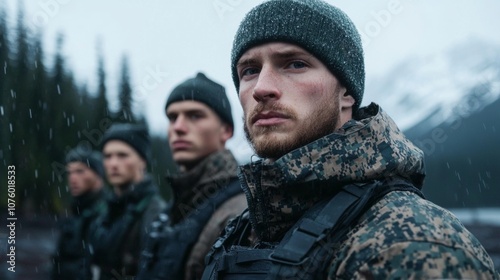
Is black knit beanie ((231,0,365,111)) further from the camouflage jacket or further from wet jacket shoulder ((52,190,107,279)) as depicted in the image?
wet jacket shoulder ((52,190,107,279))

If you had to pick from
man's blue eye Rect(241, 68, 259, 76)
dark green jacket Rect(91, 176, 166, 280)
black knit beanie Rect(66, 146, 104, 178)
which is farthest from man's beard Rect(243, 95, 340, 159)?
black knit beanie Rect(66, 146, 104, 178)

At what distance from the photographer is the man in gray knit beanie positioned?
4.62 ft

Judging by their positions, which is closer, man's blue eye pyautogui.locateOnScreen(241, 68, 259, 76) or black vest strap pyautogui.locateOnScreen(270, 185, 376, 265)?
black vest strap pyautogui.locateOnScreen(270, 185, 376, 265)

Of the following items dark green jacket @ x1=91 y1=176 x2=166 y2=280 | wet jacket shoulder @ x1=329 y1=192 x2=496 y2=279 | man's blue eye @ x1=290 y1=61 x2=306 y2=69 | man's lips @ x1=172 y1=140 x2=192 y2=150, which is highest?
man's lips @ x1=172 y1=140 x2=192 y2=150

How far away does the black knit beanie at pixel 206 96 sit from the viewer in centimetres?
397

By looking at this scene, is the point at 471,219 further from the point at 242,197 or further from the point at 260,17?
the point at 260,17

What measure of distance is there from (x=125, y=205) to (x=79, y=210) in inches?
79.7

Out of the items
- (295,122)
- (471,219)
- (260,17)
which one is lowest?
(471,219)

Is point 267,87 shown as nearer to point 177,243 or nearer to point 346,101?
point 346,101

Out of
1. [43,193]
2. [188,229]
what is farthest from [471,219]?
[43,193]

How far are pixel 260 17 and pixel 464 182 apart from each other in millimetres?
3150

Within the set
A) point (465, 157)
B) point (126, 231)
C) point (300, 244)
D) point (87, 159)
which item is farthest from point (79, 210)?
point (300, 244)

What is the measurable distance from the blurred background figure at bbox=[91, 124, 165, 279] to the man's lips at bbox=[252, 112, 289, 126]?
9.86ft

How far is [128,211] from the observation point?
5.17 metres
